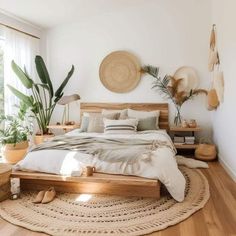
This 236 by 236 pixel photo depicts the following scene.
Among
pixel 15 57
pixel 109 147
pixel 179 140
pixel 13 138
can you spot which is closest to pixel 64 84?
pixel 15 57

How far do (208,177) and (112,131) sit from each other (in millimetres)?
1657

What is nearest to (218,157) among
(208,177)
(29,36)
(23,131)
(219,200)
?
(208,177)

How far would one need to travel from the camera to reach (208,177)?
12.0ft

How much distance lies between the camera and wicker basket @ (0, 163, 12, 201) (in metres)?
2.86

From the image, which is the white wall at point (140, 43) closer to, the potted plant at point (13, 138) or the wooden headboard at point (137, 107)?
the wooden headboard at point (137, 107)

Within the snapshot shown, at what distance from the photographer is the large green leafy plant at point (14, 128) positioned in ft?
14.1

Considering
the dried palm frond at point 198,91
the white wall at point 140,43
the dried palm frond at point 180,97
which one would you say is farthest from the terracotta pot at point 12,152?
the dried palm frond at point 198,91

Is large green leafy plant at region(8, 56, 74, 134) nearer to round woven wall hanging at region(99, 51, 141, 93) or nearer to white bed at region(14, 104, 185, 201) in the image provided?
round woven wall hanging at region(99, 51, 141, 93)

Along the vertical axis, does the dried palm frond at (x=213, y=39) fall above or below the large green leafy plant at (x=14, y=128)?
above

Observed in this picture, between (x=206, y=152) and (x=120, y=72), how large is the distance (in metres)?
2.25

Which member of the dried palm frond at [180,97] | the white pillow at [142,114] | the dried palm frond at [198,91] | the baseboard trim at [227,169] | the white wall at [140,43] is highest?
the white wall at [140,43]

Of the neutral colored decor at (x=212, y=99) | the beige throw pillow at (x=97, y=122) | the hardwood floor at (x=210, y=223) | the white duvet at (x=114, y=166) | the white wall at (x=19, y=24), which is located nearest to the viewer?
the hardwood floor at (x=210, y=223)

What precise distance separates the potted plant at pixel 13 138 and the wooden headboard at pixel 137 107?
1.30m

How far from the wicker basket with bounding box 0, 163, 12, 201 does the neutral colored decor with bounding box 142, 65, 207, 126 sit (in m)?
3.17
